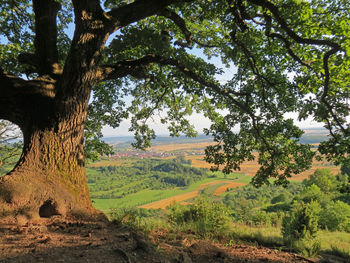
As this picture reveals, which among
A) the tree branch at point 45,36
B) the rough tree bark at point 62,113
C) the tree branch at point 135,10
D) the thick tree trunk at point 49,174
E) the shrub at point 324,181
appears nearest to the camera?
the thick tree trunk at point 49,174

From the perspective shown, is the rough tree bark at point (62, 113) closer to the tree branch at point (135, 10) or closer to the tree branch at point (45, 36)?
the tree branch at point (135, 10)

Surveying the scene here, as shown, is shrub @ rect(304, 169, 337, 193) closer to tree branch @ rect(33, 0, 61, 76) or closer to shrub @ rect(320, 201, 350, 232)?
shrub @ rect(320, 201, 350, 232)

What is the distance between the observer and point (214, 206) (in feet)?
21.0

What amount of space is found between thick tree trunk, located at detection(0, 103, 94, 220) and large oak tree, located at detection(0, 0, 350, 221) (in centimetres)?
2

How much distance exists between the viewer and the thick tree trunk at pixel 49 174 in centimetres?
336

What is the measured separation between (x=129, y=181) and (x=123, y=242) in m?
94.8

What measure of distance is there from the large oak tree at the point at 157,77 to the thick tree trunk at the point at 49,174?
18mm

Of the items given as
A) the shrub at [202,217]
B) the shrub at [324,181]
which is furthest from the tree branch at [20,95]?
the shrub at [324,181]

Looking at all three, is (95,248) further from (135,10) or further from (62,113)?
(135,10)

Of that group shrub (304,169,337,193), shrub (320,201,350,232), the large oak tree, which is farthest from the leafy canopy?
shrub (304,169,337,193)

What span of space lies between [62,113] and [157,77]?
372cm

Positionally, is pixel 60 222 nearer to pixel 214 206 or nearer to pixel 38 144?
pixel 38 144

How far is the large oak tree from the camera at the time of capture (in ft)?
13.2

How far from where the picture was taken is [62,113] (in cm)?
418
